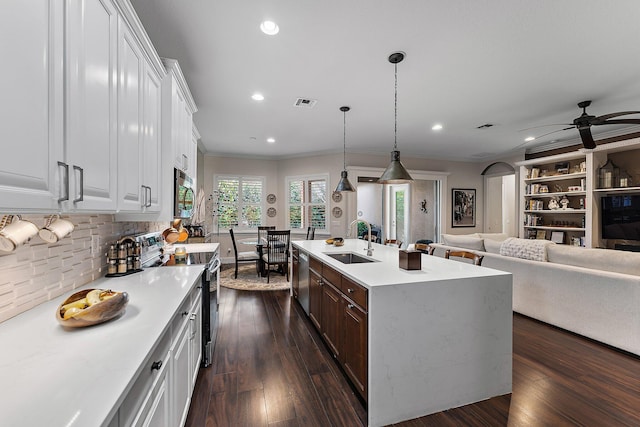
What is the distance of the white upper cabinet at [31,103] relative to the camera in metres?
0.73

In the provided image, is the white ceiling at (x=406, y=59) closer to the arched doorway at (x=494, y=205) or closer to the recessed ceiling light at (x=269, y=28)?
the recessed ceiling light at (x=269, y=28)

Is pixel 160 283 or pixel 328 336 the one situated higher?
pixel 160 283

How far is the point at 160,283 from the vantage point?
178 cm

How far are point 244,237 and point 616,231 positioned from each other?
7.04 m

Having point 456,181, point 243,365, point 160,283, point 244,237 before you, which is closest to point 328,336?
point 243,365

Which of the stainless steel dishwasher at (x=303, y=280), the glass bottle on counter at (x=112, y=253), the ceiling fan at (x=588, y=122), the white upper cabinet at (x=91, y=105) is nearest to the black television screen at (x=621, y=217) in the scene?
the ceiling fan at (x=588, y=122)

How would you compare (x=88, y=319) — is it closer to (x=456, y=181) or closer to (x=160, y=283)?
(x=160, y=283)

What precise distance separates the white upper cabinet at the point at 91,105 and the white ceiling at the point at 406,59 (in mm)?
851

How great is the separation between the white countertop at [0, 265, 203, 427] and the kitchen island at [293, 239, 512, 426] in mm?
1190

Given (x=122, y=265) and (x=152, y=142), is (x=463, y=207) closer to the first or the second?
(x=152, y=142)

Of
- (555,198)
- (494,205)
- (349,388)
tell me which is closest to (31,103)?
(349,388)

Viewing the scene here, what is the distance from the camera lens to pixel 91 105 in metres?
1.13

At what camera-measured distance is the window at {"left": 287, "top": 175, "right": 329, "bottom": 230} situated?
6578mm

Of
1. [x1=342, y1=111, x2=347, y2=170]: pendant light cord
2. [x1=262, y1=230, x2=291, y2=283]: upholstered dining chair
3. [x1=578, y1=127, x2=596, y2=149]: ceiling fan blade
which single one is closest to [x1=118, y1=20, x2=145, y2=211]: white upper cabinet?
[x1=342, y1=111, x2=347, y2=170]: pendant light cord
